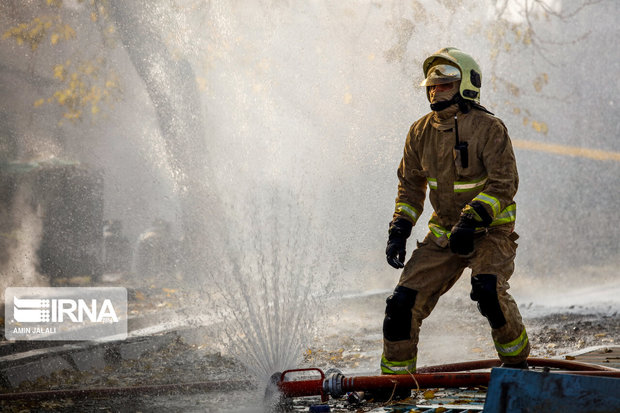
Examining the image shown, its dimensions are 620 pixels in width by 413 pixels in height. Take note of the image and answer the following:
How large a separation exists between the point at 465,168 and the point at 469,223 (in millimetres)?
357

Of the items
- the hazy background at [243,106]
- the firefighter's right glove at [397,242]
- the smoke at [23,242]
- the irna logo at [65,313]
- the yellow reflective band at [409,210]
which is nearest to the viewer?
the firefighter's right glove at [397,242]

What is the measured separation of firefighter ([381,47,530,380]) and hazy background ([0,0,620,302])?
7677mm

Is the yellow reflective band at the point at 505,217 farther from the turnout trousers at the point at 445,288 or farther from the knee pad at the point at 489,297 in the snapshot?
the knee pad at the point at 489,297

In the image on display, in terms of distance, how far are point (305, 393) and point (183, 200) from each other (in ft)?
29.6

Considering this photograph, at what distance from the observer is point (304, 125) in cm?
1385

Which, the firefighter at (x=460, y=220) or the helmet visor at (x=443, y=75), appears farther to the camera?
the helmet visor at (x=443, y=75)

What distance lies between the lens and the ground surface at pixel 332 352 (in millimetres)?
4500

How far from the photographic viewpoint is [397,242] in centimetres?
402

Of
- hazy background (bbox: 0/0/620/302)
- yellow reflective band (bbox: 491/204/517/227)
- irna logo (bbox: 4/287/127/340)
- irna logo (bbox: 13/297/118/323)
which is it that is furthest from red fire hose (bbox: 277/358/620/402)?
hazy background (bbox: 0/0/620/302)

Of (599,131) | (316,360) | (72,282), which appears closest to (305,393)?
(316,360)

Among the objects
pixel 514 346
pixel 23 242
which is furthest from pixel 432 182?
pixel 23 242

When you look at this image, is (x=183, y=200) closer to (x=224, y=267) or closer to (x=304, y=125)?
(x=224, y=267)

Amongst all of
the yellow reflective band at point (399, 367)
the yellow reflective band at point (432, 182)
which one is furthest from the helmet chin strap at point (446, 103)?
the yellow reflective band at point (399, 367)

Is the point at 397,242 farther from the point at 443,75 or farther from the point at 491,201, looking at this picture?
the point at 443,75
